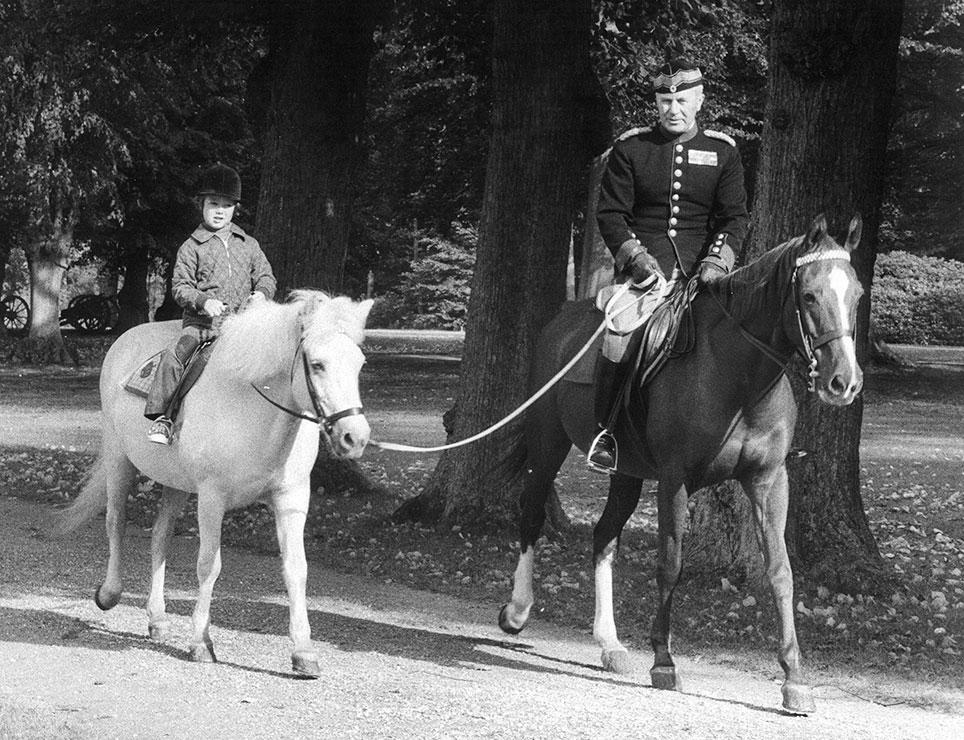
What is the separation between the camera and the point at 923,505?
1588 centimetres

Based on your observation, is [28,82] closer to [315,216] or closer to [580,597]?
[315,216]

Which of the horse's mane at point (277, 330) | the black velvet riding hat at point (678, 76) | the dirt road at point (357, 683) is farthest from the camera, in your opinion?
the black velvet riding hat at point (678, 76)

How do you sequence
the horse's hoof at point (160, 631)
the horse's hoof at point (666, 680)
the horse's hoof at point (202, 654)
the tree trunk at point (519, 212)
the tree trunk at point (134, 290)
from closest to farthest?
the horse's hoof at point (666, 680)
the horse's hoof at point (202, 654)
the horse's hoof at point (160, 631)
the tree trunk at point (519, 212)
the tree trunk at point (134, 290)

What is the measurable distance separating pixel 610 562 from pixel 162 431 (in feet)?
9.29

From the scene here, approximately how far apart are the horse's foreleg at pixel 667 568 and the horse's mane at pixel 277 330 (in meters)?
1.90

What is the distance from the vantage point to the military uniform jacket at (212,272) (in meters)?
9.11

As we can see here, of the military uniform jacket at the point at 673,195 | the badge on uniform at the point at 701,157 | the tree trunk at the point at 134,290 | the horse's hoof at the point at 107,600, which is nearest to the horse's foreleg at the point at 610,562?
the military uniform jacket at the point at 673,195

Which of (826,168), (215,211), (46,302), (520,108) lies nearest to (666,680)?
(215,211)

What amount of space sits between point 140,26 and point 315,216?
9.87ft

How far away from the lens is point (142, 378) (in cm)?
933

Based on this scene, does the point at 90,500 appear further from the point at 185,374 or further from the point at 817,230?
the point at 817,230

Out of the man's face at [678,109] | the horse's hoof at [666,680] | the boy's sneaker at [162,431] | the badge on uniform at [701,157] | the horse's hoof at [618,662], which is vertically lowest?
the horse's hoof at [618,662]

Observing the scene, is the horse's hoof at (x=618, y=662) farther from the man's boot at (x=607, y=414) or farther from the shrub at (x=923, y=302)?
the shrub at (x=923, y=302)

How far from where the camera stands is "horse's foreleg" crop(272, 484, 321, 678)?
26.3ft
